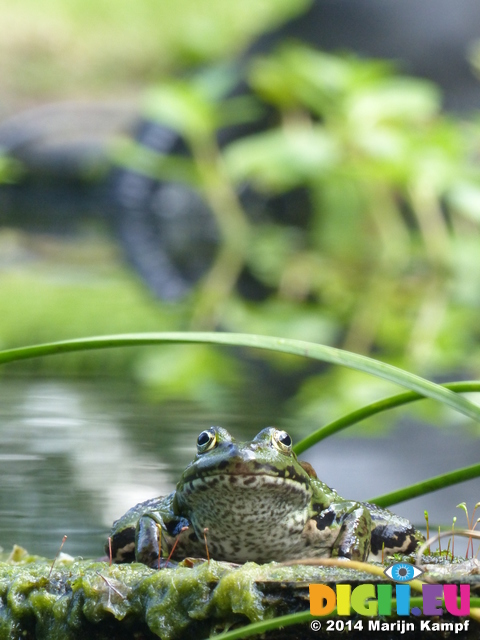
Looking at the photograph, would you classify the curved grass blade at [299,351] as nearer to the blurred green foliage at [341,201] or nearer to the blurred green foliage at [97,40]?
the blurred green foliage at [341,201]

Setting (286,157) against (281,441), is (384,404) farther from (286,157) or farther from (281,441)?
(286,157)

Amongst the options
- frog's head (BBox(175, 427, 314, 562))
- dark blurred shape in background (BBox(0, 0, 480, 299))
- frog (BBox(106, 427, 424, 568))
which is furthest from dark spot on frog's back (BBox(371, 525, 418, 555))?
dark blurred shape in background (BBox(0, 0, 480, 299))

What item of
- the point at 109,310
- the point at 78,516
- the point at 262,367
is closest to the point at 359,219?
the point at 109,310

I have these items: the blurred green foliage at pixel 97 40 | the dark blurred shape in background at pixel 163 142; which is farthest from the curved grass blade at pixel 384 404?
the blurred green foliage at pixel 97 40

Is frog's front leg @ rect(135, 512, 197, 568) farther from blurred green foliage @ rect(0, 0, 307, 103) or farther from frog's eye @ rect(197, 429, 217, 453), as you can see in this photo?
blurred green foliage @ rect(0, 0, 307, 103)

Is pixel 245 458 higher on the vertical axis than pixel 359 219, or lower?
lower

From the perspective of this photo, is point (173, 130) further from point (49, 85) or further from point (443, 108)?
point (49, 85)

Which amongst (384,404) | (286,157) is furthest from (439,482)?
(286,157)
